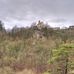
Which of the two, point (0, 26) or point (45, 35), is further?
point (0, 26)

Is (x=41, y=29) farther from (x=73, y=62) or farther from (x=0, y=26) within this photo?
(x=73, y=62)

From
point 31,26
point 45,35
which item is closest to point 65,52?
point 45,35

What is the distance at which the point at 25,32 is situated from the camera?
32.2 m

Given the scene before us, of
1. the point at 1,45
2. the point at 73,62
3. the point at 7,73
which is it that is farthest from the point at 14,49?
the point at 73,62

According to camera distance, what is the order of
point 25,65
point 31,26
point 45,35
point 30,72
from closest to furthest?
point 30,72 → point 25,65 → point 45,35 → point 31,26

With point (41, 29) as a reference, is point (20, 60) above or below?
below

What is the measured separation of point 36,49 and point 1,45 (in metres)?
3.00

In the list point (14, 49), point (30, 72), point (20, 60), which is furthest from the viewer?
point (14, 49)

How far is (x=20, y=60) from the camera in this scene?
19.5 m

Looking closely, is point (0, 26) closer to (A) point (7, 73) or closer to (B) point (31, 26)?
(B) point (31, 26)

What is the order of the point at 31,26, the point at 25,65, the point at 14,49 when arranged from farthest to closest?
the point at 31,26, the point at 14,49, the point at 25,65

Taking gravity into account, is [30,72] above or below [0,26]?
below

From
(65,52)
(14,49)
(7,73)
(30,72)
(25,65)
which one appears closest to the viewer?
(65,52)

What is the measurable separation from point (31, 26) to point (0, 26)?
4.36 m
